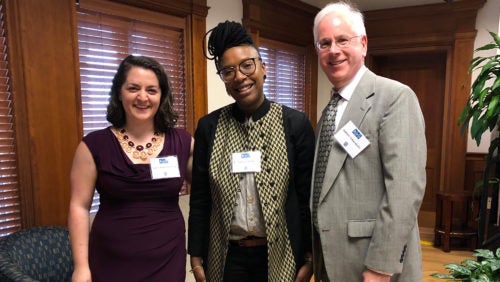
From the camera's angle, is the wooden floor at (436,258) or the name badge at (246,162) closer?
the name badge at (246,162)

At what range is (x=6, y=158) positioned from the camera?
1.98 meters

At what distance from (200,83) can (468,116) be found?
7.52 feet

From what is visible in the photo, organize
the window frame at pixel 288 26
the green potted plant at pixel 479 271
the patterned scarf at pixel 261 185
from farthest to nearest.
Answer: the window frame at pixel 288 26 < the green potted plant at pixel 479 271 < the patterned scarf at pixel 261 185

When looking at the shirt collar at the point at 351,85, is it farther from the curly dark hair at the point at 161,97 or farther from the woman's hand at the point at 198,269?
the woman's hand at the point at 198,269

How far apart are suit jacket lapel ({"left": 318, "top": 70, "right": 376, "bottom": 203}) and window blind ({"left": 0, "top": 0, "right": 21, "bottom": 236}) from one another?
1.75 m

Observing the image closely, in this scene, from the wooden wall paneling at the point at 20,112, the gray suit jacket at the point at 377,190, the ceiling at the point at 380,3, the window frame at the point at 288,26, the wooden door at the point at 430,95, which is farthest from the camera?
the wooden door at the point at 430,95

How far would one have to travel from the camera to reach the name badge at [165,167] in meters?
1.37

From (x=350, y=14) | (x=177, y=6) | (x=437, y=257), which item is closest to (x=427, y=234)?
(x=437, y=257)

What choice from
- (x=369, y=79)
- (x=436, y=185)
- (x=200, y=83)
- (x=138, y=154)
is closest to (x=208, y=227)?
(x=138, y=154)

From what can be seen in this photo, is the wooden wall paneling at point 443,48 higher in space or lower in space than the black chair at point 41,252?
higher

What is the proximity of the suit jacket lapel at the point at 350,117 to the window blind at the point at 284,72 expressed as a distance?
2.94 meters

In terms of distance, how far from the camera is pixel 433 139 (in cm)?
482

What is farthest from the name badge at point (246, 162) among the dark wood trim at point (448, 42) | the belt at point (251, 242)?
the dark wood trim at point (448, 42)

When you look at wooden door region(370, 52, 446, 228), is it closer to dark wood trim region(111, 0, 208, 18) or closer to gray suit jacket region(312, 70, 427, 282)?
dark wood trim region(111, 0, 208, 18)
